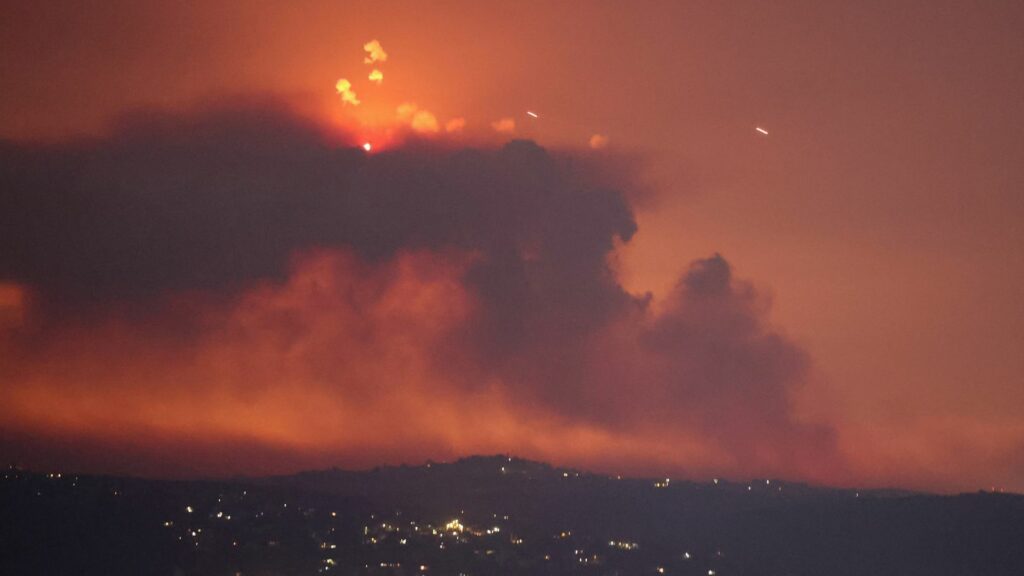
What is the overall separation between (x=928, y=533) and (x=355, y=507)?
211 ft

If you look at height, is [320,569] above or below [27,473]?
below

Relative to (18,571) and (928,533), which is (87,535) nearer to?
(18,571)

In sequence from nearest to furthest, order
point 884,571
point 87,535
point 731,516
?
1. point 87,535
2. point 884,571
3. point 731,516

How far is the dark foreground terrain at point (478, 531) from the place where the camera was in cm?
11794

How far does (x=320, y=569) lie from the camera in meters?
120

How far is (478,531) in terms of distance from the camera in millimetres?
142250

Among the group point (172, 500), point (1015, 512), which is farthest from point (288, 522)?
point (1015, 512)

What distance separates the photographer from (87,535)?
116 m

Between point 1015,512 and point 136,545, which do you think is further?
point 1015,512

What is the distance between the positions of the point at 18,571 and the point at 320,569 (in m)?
27.4

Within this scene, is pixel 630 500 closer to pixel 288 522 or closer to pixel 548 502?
pixel 548 502

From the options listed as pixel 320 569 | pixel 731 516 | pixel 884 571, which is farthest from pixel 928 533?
pixel 320 569

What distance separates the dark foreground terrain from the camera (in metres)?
118

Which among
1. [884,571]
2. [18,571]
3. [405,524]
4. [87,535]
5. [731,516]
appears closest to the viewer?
[18,571]
